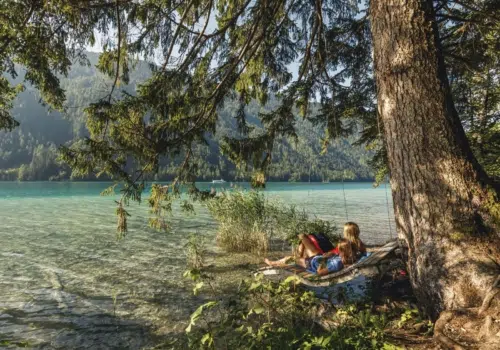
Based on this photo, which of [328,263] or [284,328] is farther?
[328,263]

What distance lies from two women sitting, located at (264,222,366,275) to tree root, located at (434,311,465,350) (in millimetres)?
2975

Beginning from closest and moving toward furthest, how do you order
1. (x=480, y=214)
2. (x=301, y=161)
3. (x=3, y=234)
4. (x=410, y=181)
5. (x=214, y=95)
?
(x=480, y=214), (x=410, y=181), (x=214, y=95), (x=3, y=234), (x=301, y=161)

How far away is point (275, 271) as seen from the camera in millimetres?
7086

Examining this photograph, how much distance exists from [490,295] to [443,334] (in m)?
0.55

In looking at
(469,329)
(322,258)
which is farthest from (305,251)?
(469,329)

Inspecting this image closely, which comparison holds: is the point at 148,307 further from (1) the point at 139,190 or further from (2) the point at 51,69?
(2) the point at 51,69

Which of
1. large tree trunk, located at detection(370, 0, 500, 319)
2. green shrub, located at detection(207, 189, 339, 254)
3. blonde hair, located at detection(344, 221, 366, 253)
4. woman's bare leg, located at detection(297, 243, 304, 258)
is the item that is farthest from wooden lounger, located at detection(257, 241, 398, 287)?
green shrub, located at detection(207, 189, 339, 254)

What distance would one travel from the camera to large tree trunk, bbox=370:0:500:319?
10.3 feet

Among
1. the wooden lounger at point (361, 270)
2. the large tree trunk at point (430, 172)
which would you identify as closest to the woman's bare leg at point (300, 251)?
the wooden lounger at point (361, 270)

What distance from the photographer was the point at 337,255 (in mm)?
6484

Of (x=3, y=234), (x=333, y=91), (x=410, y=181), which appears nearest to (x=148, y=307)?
(x=410, y=181)

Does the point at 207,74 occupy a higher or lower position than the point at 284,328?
higher

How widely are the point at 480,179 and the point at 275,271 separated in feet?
15.5

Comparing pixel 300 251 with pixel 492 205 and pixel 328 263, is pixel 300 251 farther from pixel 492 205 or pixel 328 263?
pixel 492 205
